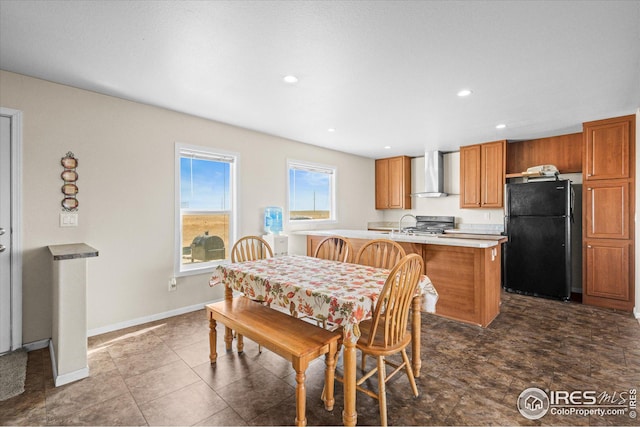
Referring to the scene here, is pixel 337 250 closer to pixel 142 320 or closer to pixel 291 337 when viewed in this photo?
pixel 291 337

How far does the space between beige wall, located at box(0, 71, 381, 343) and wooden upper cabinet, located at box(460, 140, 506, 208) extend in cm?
377

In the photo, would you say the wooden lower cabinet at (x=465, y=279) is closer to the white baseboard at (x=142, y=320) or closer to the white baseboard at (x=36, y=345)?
the white baseboard at (x=142, y=320)

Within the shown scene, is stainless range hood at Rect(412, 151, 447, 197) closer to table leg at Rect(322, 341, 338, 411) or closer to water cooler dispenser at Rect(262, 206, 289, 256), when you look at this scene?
water cooler dispenser at Rect(262, 206, 289, 256)

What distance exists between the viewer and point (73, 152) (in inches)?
109

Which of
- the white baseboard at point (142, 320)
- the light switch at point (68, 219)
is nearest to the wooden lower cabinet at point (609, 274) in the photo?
the white baseboard at point (142, 320)

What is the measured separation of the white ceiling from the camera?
1721 millimetres

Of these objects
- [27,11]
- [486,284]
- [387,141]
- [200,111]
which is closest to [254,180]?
[200,111]

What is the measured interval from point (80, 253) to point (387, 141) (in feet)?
13.8

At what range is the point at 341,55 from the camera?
2191 mm

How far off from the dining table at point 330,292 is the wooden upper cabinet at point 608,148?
326 cm

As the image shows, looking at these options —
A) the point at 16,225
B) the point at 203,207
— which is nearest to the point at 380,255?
the point at 203,207

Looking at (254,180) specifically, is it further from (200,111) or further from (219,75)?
(219,75)

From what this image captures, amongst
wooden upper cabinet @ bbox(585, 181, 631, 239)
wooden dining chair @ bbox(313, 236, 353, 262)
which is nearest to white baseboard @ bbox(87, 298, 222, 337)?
wooden dining chair @ bbox(313, 236, 353, 262)

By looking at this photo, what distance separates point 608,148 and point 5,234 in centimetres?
629
